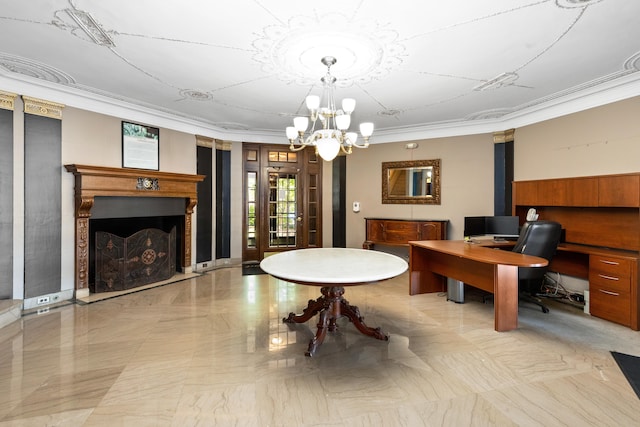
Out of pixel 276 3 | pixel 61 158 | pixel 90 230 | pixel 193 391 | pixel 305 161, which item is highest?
pixel 276 3

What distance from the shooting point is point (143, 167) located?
4516 mm

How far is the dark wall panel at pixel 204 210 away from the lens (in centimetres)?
541

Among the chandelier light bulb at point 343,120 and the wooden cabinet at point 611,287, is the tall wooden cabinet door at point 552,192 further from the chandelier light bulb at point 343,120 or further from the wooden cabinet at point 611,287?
the chandelier light bulb at point 343,120

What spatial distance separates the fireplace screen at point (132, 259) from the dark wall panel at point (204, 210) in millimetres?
590

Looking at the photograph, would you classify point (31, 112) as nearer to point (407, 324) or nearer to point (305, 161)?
point (305, 161)

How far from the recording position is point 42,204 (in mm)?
3553

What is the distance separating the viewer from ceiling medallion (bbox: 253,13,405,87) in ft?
7.75

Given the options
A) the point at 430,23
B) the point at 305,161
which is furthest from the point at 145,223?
the point at 430,23

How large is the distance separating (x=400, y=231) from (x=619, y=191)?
2.88m

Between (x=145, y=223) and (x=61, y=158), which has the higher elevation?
(x=61, y=158)

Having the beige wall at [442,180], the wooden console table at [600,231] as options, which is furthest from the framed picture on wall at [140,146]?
the wooden console table at [600,231]

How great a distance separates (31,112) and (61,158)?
0.56m

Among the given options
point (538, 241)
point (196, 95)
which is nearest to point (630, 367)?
point (538, 241)

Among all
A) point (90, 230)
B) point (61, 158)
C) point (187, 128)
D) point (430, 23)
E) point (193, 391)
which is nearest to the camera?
point (193, 391)
